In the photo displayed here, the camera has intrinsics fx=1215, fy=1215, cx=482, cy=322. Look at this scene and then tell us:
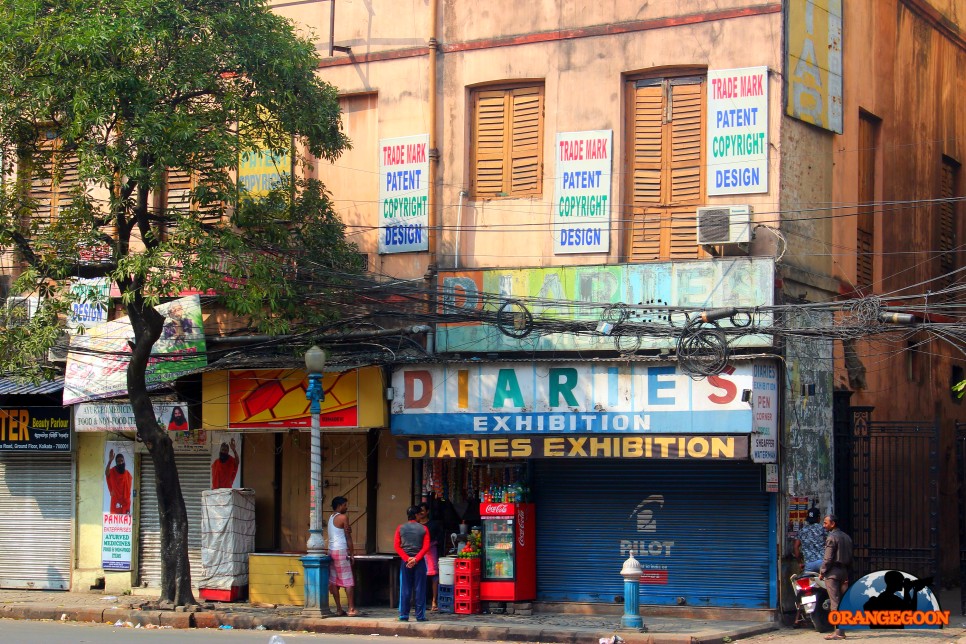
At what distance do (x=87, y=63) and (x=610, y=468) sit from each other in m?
9.29

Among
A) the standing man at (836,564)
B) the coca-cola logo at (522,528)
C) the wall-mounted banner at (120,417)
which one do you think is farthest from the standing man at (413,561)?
the wall-mounted banner at (120,417)

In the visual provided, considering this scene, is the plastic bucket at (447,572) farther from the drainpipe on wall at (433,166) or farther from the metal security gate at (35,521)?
the metal security gate at (35,521)

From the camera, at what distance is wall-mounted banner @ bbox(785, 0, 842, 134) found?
56.1 feet

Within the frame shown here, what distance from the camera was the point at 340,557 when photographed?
17.7 metres

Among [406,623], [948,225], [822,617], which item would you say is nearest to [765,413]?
[822,617]

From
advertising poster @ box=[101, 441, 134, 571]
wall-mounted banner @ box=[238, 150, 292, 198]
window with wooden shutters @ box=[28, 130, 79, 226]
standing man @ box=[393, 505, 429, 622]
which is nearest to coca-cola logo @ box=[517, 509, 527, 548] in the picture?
standing man @ box=[393, 505, 429, 622]

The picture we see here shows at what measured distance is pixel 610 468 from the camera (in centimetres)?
1802

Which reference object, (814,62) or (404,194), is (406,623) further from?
(814,62)

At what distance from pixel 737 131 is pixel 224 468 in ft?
33.8

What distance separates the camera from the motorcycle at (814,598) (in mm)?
15859

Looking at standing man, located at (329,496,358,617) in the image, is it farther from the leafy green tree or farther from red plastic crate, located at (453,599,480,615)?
the leafy green tree

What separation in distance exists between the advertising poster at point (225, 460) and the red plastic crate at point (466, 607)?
16.7 feet

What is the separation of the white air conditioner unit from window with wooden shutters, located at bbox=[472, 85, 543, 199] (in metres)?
2.89

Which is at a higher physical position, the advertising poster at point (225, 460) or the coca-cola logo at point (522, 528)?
the advertising poster at point (225, 460)
